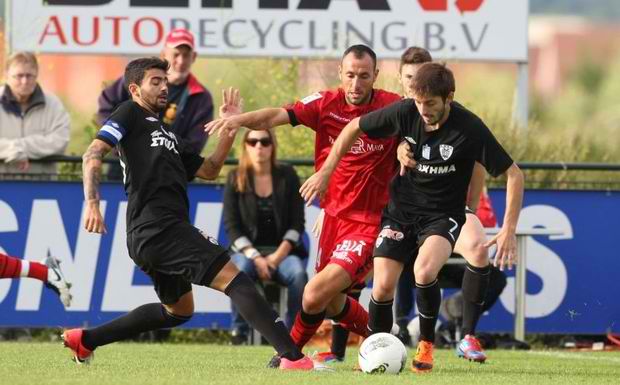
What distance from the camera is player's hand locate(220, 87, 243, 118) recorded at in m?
11.2

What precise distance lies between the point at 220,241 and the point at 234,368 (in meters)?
3.99

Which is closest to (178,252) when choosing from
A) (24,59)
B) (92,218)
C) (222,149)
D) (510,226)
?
(92,218)

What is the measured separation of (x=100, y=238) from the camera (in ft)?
49.5

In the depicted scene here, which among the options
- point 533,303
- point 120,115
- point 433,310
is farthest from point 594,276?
point 120,115

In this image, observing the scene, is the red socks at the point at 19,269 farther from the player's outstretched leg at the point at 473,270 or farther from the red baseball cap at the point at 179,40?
the red baseball cap at the point at 179,40

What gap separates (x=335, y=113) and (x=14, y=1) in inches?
257

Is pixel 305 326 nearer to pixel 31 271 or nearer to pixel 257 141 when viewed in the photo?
pixel 31 271

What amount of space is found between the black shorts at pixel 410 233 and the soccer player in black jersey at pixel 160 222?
41.3 inches

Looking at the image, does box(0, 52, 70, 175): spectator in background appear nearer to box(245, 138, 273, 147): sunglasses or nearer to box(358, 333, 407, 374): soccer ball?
box(245, 138, 273, 147): sunglasses

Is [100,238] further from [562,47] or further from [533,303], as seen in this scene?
[562,47]

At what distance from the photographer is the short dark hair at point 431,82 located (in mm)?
10852

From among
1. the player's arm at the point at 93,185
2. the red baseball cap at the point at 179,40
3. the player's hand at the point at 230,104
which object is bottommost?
the player's arm at the point at 93,185

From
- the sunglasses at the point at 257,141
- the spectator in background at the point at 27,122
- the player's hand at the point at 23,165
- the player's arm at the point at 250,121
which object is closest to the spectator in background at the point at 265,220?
the sunglasses at the point at 257,141

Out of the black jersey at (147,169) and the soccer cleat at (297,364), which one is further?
the black jersey at (147,169)
